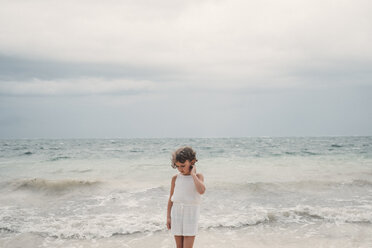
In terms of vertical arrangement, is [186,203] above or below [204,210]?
above

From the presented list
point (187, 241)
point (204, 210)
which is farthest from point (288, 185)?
point (187, 241)

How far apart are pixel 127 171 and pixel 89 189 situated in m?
4.04

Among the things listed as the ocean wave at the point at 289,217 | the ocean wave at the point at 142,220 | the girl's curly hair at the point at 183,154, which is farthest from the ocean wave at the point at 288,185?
the girl's curly hair at the point at 183,154

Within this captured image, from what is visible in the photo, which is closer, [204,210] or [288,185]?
[204,210]

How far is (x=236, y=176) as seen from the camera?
42.5ft

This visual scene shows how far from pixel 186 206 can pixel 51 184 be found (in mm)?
9452

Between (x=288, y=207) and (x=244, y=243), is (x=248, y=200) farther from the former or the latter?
(x=244, y=243)

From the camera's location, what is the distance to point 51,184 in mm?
11258

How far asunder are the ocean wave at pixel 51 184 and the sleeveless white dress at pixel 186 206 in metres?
8.42

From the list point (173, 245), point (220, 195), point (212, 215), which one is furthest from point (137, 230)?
point (220, 195)

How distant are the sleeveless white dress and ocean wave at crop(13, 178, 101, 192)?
842 centimetres

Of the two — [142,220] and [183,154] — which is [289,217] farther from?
[183,154]

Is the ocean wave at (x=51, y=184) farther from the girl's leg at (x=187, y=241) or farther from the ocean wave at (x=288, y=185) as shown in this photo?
the girl's leg at (x=187, y=241)

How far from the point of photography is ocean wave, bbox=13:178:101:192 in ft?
35.5
